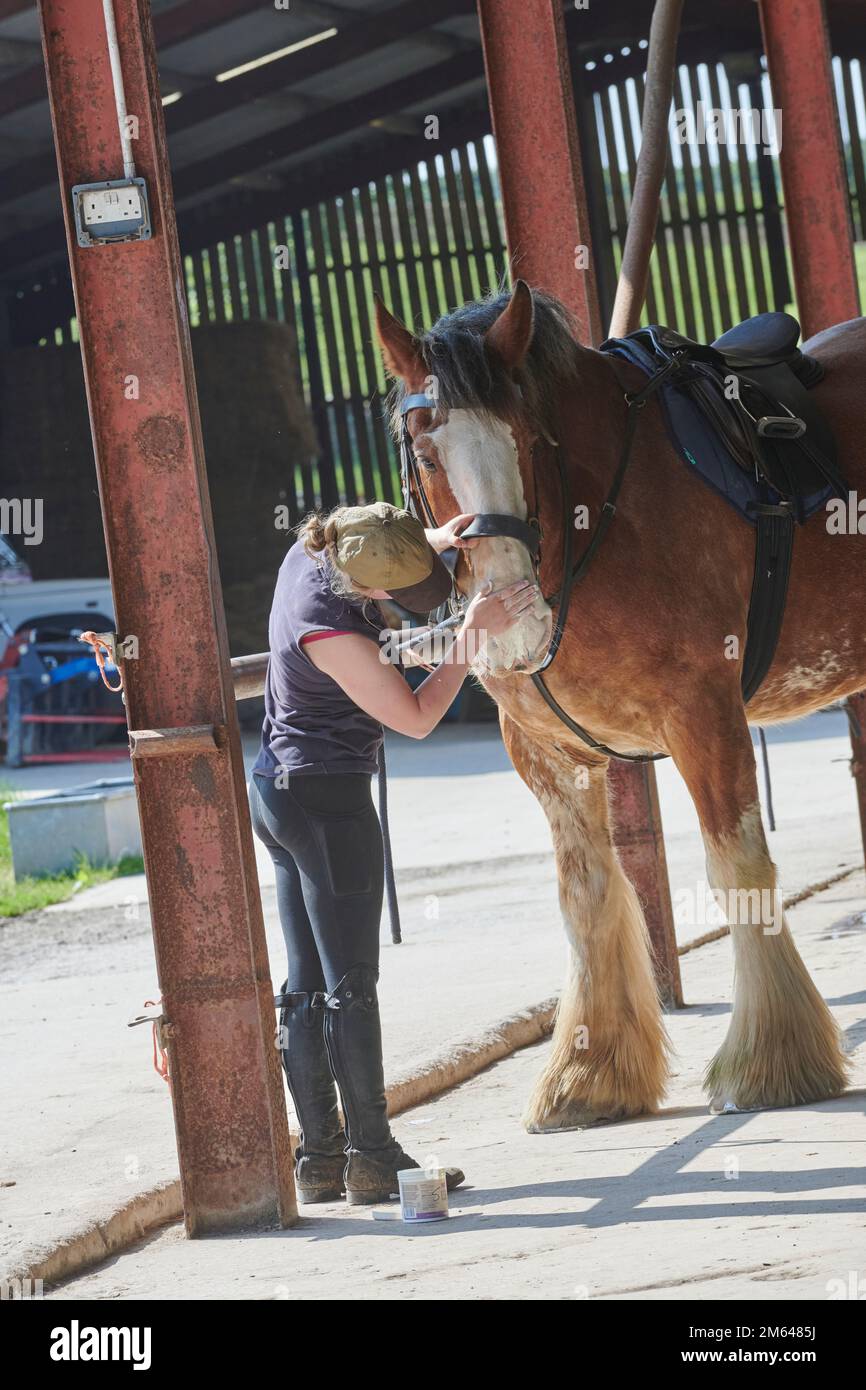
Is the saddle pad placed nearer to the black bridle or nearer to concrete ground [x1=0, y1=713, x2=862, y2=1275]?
the black bridle

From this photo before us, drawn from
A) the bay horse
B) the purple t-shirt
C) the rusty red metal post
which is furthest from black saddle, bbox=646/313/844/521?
the rusty red metal post

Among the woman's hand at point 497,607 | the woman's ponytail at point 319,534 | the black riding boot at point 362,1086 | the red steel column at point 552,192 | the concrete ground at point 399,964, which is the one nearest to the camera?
the woman's hand at point 497,607

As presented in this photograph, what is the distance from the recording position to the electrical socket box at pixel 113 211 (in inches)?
150

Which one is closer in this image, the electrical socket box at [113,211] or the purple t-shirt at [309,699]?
the electrical socket box at [113,211]

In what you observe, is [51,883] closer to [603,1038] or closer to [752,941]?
[603,1038]

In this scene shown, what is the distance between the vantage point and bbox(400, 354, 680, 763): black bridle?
3.71 meters

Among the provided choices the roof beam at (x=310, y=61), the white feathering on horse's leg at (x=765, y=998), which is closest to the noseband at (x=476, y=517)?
the white feathering on horse's leg at (x=765, y=998)

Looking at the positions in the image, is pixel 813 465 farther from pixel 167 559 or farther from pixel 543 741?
pixel 167 559

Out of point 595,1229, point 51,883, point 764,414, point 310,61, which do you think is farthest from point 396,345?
point 310,61

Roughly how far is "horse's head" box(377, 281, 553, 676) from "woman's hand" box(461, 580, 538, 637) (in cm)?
2

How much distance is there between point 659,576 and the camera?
421 centimetres

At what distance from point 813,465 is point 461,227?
46.7 ft

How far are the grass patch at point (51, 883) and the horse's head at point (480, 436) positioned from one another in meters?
6.15

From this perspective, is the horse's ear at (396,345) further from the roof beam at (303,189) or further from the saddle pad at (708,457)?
the roof beam at (303,189)
